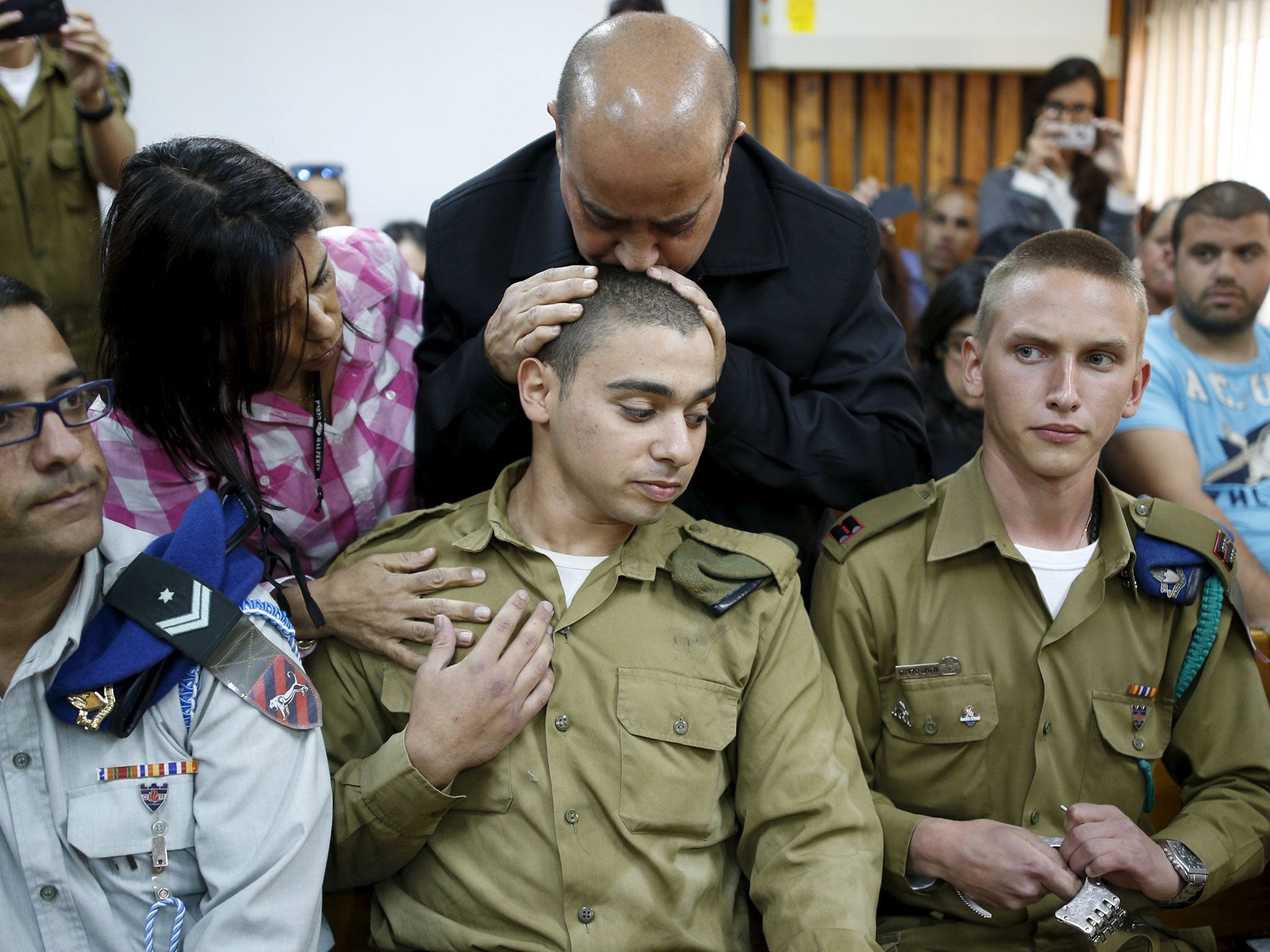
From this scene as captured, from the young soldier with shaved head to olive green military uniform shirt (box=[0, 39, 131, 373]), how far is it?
1.41 meters

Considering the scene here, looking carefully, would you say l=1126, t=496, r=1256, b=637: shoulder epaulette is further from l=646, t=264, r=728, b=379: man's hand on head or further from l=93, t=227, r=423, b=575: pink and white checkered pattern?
l=93, t=227, r=423, b=575: pink and white checkered pattern

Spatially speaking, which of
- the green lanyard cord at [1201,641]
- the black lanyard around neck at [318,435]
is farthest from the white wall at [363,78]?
the green lanyard cord at [1201,641]

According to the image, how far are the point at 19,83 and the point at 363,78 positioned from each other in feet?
6.96

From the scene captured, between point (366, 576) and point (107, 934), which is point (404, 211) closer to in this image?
point (366, 576)

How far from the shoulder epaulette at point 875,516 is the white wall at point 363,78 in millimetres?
3608

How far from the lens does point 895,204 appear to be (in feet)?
14.9

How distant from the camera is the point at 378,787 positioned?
1555 millimetres

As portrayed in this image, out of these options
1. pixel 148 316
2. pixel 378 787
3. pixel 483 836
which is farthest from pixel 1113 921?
pixel 148 316

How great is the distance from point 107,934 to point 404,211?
13.4 feet

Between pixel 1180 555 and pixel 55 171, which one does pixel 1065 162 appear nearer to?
pixel 1180 555

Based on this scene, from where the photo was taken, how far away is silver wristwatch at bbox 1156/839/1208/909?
1692 mm

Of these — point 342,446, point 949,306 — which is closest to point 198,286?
point 342,446

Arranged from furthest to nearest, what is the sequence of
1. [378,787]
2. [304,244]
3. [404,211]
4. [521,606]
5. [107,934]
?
[404,211]
[304,244]
[521,606]
[378,787]
[107,934]

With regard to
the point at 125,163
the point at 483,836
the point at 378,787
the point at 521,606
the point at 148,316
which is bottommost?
the point at 483,836
